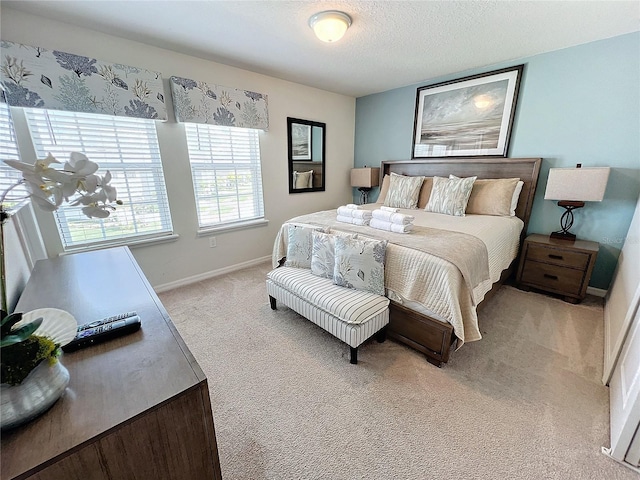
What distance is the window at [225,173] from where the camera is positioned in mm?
2918

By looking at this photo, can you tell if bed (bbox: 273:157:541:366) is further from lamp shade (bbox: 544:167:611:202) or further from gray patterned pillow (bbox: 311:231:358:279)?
lamp shade (bbox: 544:167:611:202)

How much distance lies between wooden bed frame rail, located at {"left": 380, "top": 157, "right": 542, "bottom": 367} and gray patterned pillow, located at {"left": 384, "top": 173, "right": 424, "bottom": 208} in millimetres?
387

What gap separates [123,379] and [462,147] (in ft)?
12.6

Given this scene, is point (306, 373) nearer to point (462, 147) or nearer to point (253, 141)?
point (253, 141)

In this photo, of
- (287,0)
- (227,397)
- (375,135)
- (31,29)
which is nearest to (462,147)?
Result: (375,135)

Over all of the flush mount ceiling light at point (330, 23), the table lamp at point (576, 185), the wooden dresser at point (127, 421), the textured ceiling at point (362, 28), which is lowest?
the wooden dresser at point (127, 421)

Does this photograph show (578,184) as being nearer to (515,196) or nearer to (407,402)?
(515,196)

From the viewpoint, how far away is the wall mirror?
3659 millimetres

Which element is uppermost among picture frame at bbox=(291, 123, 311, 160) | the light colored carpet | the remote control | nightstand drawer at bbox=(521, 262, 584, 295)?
picture frame at bbox=(291, 123, 311, 160)

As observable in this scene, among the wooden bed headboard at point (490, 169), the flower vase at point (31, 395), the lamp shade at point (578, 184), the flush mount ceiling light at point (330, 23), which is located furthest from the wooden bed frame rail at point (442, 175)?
the flush mount ceiling light at point (330, 23)

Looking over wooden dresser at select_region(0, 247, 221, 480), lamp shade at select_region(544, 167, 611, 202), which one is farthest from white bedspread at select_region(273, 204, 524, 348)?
wooden dresser at select_region(0, 247, 221, 480)

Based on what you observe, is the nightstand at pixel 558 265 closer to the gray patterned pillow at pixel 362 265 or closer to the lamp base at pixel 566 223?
the lamp base at pixel 566 223

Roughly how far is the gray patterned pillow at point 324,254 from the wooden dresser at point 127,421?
4.19ft

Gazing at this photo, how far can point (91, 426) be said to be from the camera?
59cm
